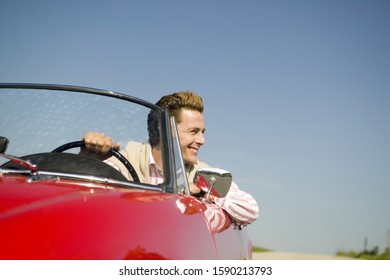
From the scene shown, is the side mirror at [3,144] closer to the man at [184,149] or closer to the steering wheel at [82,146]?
the steering wheel at [82,146]

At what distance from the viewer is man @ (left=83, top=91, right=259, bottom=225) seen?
210 cm

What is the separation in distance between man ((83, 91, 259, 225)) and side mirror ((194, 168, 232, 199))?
163mm

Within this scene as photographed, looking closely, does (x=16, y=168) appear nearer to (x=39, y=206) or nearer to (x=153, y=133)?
(x=153, y=133)

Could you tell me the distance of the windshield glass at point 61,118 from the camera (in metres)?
2.11

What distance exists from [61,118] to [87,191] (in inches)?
26.0

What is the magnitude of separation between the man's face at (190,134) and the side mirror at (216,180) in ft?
1.56

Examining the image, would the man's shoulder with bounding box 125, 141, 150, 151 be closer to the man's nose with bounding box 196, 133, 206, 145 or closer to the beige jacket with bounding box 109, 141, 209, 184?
the beige jacket with bounding box 109, 141, 209, 184

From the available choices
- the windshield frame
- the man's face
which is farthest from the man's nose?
the windshield frame

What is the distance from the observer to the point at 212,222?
6.76ft

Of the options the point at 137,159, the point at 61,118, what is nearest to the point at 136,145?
the point at 137,159

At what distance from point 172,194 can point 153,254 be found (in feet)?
1.95
